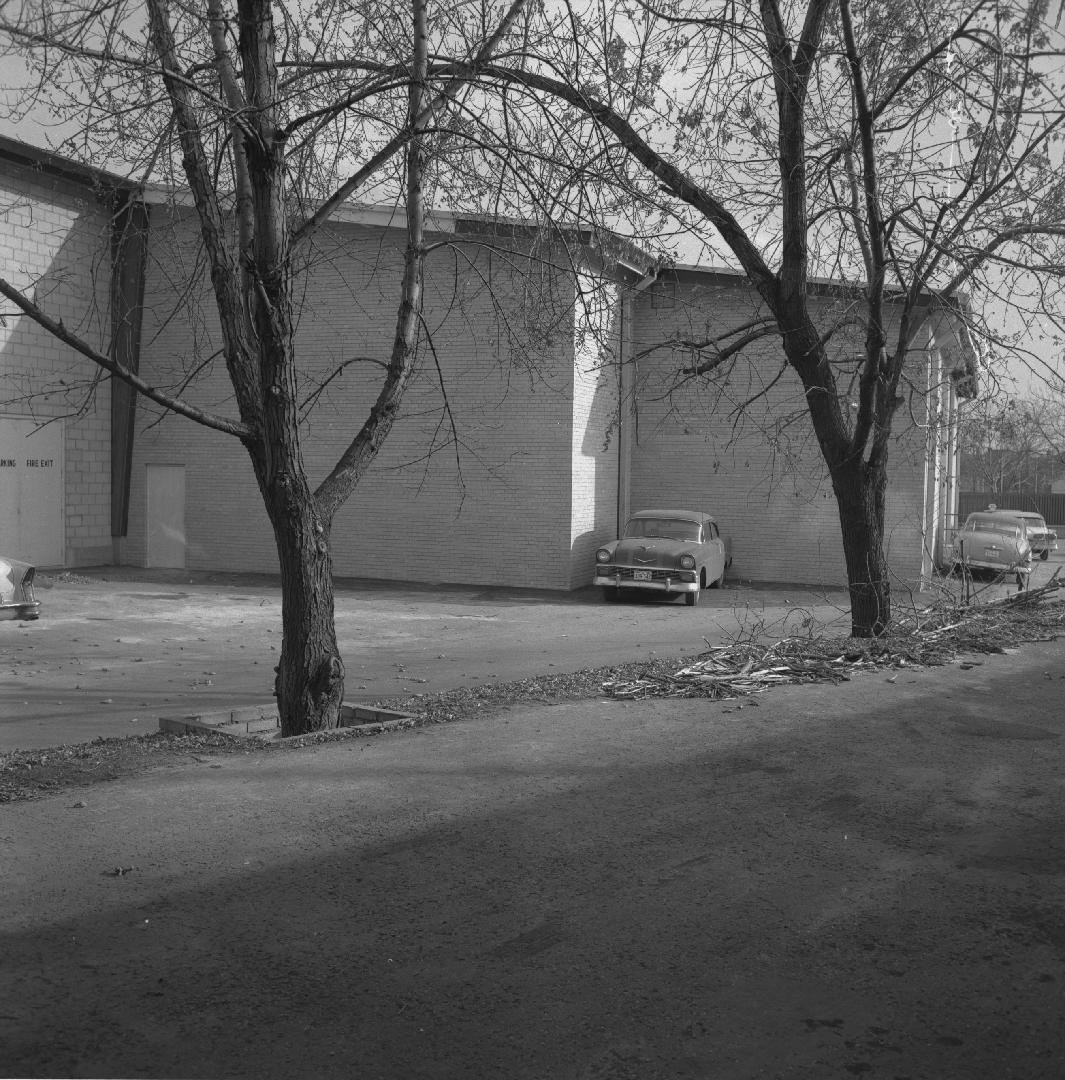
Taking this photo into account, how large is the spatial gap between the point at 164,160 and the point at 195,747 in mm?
3993

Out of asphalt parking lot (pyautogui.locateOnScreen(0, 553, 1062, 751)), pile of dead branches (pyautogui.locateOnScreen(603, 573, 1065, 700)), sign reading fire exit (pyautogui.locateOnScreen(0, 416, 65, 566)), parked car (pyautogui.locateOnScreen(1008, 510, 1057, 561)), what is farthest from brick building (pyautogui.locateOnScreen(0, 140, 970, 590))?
pile of dead branches (pyautogui.locateOnScreen(603, 573, 1065, 700))

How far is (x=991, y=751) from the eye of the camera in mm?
7562

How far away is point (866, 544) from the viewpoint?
1214 centimetres

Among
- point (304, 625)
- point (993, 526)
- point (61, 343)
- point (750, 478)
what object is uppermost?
point (61, 343)

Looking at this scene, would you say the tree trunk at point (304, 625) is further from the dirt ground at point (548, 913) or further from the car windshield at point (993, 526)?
the car windshield at point (993, 526)

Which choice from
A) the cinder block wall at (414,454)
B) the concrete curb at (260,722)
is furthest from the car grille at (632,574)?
the concrete curb at (260,722)

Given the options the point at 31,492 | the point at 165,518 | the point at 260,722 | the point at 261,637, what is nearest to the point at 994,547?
the point at 261,637

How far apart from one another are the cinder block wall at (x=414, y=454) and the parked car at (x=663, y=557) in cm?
146

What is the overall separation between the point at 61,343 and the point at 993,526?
2162 cm

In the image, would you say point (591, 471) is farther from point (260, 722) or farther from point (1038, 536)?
point (1038, 536)

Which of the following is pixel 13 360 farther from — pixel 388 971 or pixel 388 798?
pixel 388 971

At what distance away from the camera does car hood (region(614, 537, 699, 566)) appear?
855 inches

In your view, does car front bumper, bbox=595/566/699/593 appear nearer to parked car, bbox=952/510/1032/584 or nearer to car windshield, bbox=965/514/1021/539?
parked car, bbox=952/510/1032/584

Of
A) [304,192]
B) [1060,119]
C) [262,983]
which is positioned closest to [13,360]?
[304,192]
